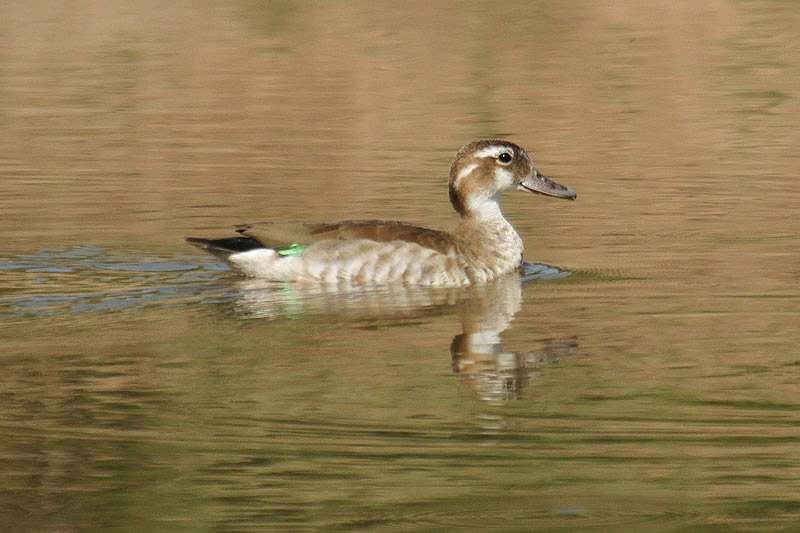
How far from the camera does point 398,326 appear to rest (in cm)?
1007

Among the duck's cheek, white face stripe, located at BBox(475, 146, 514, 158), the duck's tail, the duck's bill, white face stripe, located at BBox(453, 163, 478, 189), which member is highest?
white face stripe, located at BBox(475, 146, 514, 158)

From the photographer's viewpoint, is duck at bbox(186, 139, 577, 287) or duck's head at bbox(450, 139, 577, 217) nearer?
duck at bbox(186, 139, 577, 287)

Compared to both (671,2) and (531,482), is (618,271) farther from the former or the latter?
(671,2)

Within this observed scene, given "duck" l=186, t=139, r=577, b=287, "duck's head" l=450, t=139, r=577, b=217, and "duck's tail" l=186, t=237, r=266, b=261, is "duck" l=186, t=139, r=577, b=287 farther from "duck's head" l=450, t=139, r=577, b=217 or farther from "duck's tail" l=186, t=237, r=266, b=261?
"duck's head" l=450, t=139, r=577, b=217

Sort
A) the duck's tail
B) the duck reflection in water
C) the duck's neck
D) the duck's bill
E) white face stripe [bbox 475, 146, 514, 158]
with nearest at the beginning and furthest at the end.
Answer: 1. the duck reflection in water
2. the duck's tail
3. the duck's neck
4. white face stripe [bbox 475, 146, 514, 158]
5. the duck's bill

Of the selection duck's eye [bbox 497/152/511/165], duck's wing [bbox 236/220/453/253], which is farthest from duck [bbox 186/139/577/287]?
duck's eye [bbox 497/152/511/165]

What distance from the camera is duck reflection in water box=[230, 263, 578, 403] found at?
868 centimetres

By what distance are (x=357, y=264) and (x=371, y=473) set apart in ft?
16.2

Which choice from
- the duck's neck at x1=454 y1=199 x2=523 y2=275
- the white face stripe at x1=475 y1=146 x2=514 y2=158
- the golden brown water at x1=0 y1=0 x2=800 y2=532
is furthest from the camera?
the white face stripe at x1=475 y1=146 x2=514 y2=158

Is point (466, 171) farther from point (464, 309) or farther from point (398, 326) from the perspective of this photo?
point (398, 326)

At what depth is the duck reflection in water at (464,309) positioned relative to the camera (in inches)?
342

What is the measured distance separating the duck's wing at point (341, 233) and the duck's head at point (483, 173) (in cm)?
104

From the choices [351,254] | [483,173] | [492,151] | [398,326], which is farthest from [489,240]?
[398,326]

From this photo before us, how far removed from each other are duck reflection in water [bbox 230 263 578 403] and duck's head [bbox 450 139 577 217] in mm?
698
